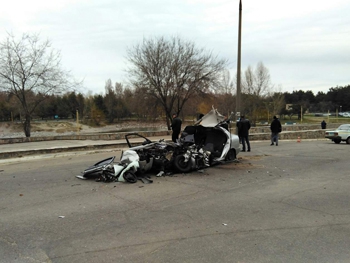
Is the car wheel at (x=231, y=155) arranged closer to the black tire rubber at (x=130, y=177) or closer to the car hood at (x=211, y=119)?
the car hood at (x=211, y=119)

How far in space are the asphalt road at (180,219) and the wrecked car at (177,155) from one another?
18.3 inches

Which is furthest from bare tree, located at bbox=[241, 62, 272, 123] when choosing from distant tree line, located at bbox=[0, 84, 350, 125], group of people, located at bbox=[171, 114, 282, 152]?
group of people, located at bbox=[171, 114, 282, 152]

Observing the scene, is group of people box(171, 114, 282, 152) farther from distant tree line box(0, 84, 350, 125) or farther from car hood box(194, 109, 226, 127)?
distant tree line box(0, 84, 350, 125)

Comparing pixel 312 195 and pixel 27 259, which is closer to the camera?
pixel 27 259

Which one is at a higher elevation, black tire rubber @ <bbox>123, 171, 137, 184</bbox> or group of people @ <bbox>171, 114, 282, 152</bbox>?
group of people @ <bbox>171, 114, 282, 152</bbox>

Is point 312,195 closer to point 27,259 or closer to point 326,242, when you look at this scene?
point 326,242

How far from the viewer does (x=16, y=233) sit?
179 inches

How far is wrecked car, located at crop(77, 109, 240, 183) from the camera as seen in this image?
820cm

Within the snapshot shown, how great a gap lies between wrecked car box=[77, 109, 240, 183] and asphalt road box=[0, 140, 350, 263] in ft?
1.53

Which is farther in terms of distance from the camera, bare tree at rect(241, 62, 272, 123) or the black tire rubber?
bare tree at rect(241, 62, 272, 123)

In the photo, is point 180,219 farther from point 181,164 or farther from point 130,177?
point 181,164

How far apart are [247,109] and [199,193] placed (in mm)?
53361

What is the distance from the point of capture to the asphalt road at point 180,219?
380 cm

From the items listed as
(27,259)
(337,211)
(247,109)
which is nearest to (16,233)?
(27,259)
